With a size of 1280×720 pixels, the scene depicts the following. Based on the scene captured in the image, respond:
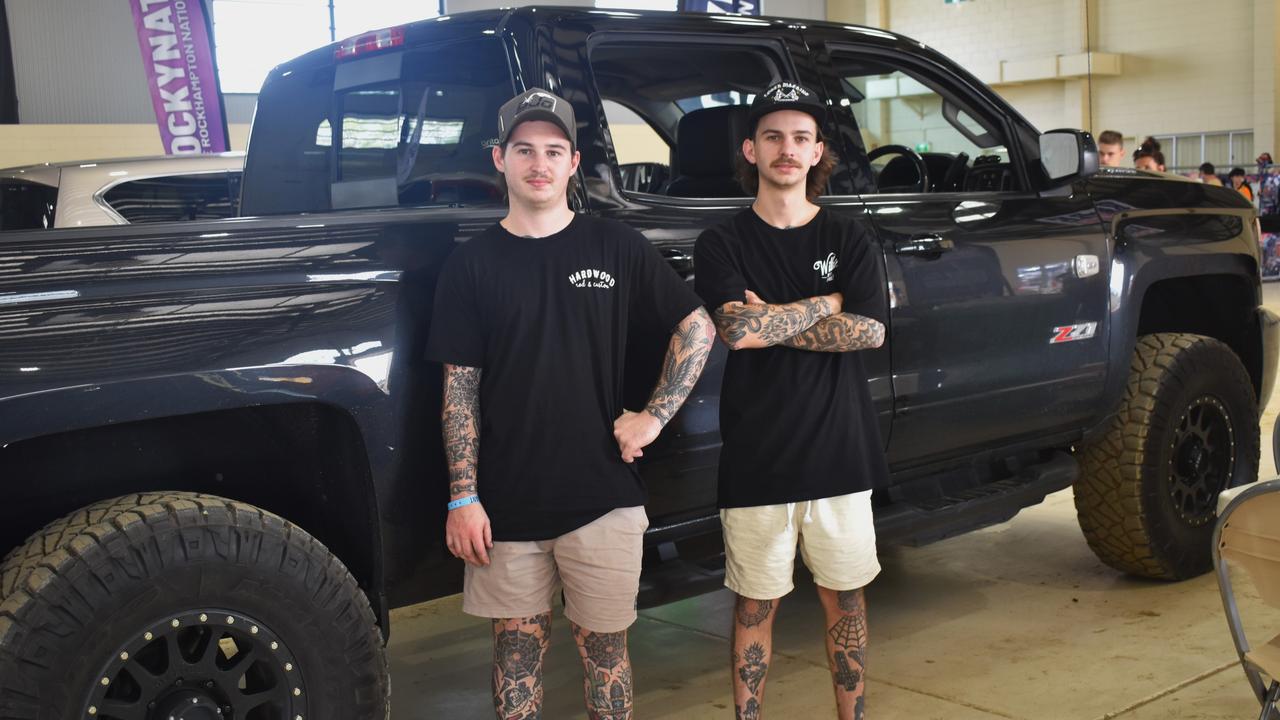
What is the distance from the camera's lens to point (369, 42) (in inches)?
136

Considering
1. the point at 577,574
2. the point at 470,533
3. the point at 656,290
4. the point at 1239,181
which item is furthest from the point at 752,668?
the point at 1239,181

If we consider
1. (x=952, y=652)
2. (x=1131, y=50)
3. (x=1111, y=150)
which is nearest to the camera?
(x=952, y=652)

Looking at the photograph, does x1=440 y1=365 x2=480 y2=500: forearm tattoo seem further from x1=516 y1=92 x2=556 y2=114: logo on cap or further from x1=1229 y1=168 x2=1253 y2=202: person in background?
x1=1229 y1=168 x2=1253 y2=202: person in background

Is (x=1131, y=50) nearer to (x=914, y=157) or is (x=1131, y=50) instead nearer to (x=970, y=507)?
(x=914, y=157)

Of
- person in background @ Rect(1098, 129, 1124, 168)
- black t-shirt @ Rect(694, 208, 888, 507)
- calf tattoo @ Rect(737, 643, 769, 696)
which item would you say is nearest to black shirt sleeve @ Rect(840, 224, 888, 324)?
black t-shirt @ Rect(694, 208, 888, 507)

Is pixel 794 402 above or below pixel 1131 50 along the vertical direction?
below

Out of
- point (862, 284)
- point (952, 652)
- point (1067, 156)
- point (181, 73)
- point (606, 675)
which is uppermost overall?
point (181, 73)

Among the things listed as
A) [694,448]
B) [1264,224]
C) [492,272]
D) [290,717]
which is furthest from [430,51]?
[1264,224]

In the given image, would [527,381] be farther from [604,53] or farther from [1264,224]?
[1264,224]

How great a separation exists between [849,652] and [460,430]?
1.10m

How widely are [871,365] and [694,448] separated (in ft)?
2.11

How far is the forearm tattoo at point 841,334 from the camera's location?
285cm

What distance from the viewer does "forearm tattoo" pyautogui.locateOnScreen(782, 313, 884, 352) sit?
2.85 m

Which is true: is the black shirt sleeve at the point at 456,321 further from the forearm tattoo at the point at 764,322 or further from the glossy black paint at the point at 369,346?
the forearm tattoo at the point at 764,322
